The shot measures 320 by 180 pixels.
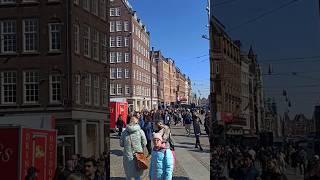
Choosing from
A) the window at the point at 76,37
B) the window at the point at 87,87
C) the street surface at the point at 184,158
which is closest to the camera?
the window at the point at 76,37

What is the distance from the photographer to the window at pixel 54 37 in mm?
4102

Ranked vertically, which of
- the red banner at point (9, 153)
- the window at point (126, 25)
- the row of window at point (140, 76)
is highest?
the window at point (126, 25)

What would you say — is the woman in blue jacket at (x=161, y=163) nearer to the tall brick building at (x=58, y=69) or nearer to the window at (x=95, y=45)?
the tall brick building at (x=58, y=69)

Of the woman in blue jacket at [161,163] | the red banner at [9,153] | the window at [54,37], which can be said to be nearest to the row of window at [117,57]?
the window at [54,37]

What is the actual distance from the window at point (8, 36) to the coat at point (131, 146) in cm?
194

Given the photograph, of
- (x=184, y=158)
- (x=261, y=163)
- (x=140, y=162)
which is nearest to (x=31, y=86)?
(x=261, y=163)

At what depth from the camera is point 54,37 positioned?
416 cm

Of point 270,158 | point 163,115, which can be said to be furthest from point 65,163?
point 270,158

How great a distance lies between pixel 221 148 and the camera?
14.7 ft

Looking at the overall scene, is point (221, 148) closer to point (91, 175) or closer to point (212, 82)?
point (212, 82)

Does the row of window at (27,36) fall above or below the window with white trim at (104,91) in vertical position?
above

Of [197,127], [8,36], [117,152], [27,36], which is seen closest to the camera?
[27,36]

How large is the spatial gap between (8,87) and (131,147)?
287 centimetres

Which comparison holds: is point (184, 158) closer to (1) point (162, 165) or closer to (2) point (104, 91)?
(1) point (162, 165)
